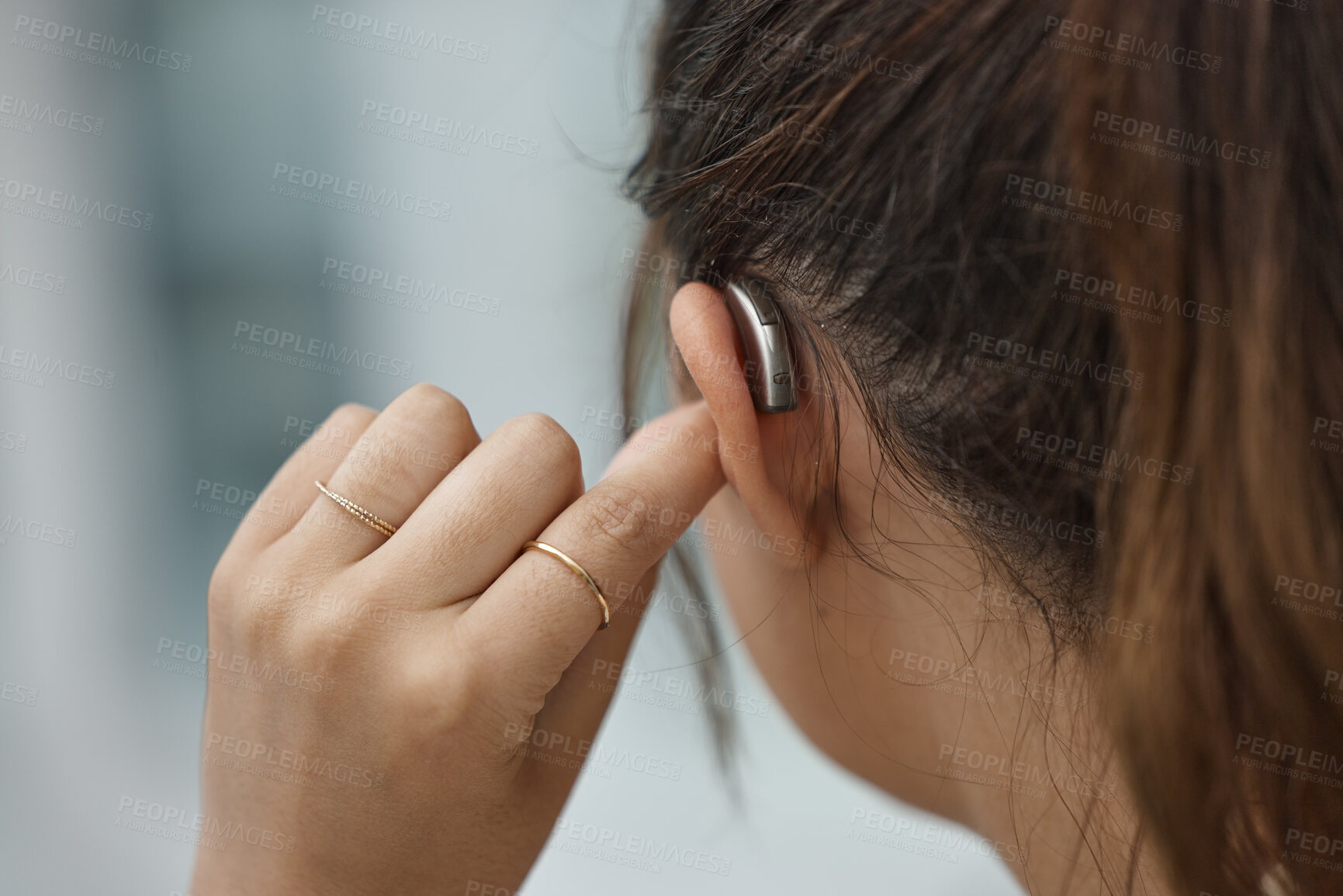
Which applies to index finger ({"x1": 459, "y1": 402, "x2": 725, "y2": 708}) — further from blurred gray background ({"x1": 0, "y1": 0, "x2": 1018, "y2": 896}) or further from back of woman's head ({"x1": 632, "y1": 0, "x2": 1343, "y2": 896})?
blurred gray background ({"x1": 0, "y1": 0, "x2": 1018, "y2": 896})

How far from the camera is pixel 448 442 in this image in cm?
71

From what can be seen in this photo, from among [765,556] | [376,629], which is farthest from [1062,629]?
[376,629]

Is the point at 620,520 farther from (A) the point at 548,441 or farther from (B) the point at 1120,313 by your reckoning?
(B) the point at 1120,313

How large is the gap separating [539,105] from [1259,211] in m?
1.05

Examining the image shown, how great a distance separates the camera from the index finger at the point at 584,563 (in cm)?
61

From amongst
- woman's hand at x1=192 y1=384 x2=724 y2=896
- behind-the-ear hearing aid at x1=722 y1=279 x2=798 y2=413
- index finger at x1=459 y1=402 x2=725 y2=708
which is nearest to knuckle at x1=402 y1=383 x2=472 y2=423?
woman's hand at x1=192 y1=384 x2=724 y2=896

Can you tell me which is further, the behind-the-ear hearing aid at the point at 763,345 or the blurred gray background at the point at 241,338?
the blurred gray background at the point at 241,338

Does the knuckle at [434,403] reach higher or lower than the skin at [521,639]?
higher

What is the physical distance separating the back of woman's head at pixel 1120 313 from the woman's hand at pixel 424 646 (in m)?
0.20

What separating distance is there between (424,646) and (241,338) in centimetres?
96

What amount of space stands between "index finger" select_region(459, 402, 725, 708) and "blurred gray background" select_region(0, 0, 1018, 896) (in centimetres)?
50

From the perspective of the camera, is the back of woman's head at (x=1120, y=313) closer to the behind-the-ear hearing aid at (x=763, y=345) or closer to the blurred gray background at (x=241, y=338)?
the behind-the-ear hearing aid at (x=763, y=345)

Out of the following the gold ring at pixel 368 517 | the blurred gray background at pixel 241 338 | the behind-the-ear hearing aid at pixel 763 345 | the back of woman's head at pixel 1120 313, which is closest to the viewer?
the back of woman's head at pixel 1120 313

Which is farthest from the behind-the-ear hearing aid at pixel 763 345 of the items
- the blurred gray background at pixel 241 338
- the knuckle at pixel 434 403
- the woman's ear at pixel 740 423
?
the blurred gray background at pixel 241 338
